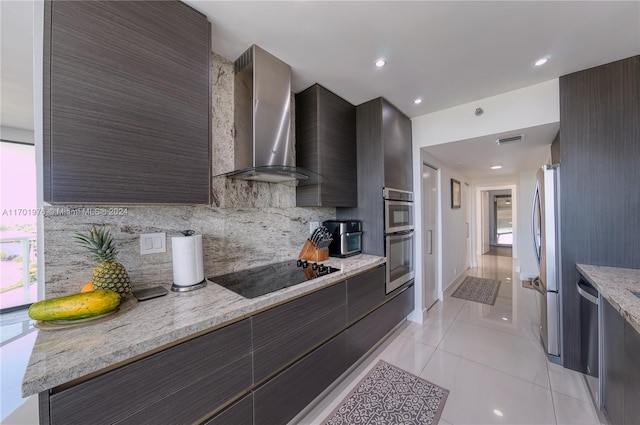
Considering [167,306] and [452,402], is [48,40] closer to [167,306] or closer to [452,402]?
[167,306]

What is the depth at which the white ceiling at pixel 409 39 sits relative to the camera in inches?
49.3

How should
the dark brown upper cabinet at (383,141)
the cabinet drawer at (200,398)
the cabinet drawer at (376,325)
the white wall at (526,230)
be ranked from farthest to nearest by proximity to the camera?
the white wall at (526,230) < the dark brown upper cabinet at (383,141) < the cabinet drawer at (376,325) < the cabinet drawer at (200,398)

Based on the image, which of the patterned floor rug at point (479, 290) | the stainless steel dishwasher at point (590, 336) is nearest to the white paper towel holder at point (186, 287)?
the stainless steel dishwasher at point (590, 336)

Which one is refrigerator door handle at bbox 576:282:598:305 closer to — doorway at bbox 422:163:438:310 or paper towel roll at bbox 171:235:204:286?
doorway at bbox 422:163:438:310

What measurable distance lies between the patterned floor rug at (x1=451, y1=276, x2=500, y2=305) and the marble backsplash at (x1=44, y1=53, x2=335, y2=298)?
9.81 ft

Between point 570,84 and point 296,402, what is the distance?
323 centimetres

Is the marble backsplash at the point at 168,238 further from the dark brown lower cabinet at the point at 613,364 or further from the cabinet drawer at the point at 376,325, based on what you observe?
the dark brown lower cabinet at the point at 613,364

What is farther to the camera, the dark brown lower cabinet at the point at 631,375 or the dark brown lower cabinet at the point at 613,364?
the dark brown lower cabinet at the point at 613,364

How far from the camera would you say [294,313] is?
1.32 metres

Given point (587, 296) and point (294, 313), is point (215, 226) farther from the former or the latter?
point (587, 296)

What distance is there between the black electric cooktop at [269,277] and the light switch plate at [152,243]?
1.23 ft

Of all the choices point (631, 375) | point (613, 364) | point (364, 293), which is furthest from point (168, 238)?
A: point (613, 364)

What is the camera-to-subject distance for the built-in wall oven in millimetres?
2258

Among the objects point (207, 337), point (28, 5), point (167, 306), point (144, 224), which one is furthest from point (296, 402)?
point (28, 5)
